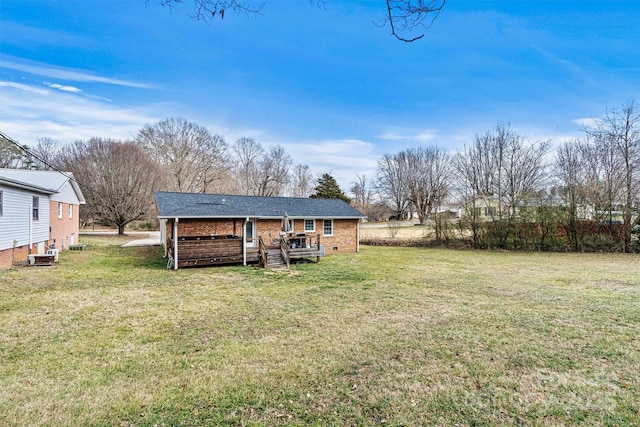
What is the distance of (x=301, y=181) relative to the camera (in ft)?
157

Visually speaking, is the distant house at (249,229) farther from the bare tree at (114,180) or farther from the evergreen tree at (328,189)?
the evergreen tree at (328,189)

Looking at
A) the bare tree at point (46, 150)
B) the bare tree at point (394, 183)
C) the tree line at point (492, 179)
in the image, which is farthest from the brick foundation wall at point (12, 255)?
the bare tree at point (394, 183)

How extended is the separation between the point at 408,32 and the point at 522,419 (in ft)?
12.0

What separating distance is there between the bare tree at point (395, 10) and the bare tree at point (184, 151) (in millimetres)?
33084

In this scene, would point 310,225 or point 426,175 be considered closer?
point 310,225

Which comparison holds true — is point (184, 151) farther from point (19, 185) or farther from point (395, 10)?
point (395, 10)

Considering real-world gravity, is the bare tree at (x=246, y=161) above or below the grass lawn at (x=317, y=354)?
above

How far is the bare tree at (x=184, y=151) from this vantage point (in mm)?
33281

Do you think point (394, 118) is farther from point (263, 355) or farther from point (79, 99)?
point (263, 355)

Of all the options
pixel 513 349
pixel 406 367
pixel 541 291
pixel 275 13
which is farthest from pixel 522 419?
pixel 541 291

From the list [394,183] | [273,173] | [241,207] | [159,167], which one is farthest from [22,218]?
[394,183]

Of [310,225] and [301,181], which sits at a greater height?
[301,181]

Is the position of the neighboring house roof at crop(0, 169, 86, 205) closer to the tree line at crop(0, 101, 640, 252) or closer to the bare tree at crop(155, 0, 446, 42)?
the tree line at crop(0, 101, 640, 252)

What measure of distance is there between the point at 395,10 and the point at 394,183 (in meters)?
47.7
